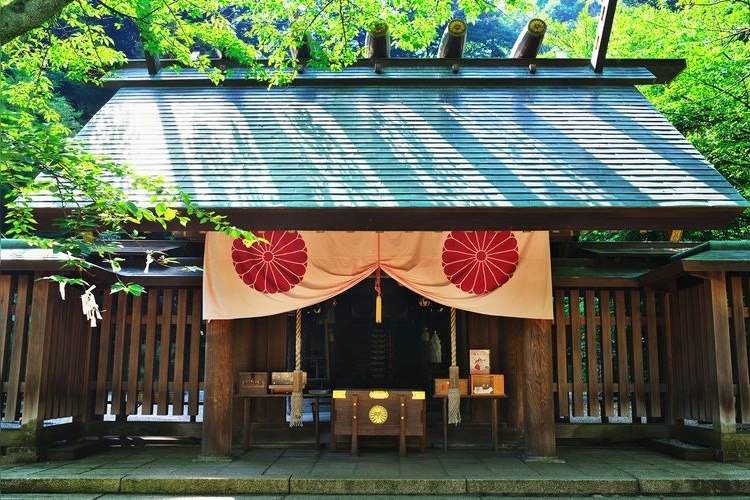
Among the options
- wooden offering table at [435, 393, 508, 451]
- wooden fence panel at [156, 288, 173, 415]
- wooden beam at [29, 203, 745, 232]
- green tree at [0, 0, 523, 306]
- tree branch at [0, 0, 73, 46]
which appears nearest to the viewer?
tree branch at [0, 0, 73, 46]

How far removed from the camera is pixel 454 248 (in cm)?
726

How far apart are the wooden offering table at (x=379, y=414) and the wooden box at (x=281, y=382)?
68 cm

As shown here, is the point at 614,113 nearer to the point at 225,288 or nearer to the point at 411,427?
the point at 411,427

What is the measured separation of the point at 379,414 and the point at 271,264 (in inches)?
97.3

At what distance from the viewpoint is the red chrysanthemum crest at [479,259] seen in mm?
7184

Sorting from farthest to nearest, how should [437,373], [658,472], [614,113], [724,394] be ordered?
1. [437,373]
2. [614,113]
3. [724,394]
4. [658,472]

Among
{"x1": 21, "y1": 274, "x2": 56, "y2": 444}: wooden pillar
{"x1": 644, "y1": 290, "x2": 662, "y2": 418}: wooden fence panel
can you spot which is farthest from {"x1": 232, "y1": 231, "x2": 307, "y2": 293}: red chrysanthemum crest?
{"x1": 644, "y1": 290, "x2": 662, "y2": 418}: wooden fence panel

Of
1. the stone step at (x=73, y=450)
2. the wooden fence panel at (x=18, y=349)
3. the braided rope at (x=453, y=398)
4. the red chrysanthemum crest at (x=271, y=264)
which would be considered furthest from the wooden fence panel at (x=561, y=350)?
the wooden fence panel at (x=18, y=349)

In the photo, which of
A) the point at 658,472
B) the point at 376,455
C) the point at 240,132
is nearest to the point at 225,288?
the point at 240,132

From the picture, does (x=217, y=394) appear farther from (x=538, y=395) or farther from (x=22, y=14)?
(x=22, y=14)

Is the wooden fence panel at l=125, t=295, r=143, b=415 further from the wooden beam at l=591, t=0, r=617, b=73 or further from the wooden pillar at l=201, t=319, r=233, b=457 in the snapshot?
the wooden beam at l=591, t=0, r=617, b=73

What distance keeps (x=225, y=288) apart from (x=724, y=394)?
6475 mm

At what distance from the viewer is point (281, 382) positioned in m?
7.68

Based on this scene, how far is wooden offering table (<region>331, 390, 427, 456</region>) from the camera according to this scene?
7332mm
